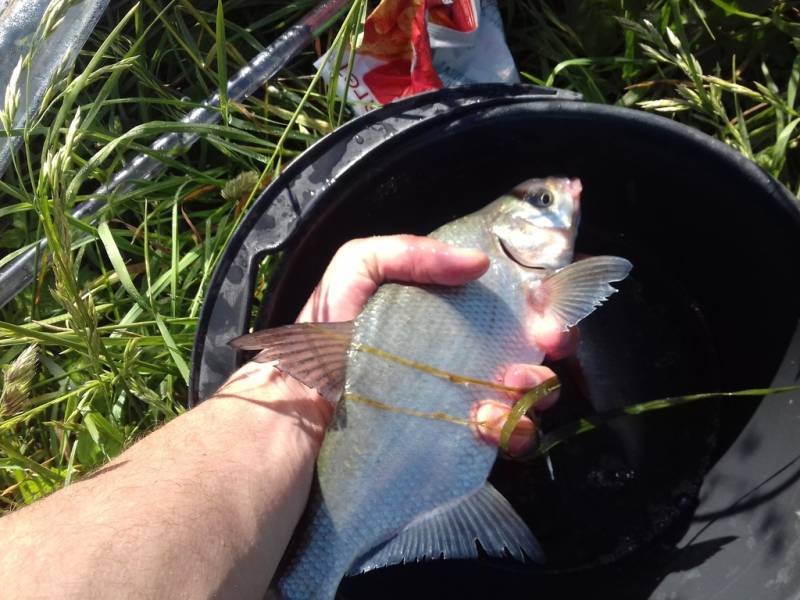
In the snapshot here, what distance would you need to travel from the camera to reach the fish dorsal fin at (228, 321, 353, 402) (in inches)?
52.0

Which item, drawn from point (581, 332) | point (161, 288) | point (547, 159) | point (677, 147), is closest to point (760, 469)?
point (581, 332)

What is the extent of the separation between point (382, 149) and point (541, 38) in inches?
29.5

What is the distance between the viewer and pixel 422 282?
4.97 ft

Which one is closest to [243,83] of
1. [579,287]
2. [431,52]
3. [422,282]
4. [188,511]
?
[431,52]

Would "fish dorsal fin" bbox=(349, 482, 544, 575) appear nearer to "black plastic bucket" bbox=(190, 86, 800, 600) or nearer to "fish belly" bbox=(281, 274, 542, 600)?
"fish belly" bbox=(281, 274, 542, 600)

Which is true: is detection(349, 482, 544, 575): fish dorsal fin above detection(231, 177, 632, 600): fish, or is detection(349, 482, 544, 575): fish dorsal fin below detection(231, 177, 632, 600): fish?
below

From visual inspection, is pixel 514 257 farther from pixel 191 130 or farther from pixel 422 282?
pixel 191 130

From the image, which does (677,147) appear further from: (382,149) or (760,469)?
(760,469)

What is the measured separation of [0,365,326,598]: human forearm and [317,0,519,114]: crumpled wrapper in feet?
2.78

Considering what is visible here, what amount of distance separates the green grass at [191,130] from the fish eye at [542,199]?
45cm

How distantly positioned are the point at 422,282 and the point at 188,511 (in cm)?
63

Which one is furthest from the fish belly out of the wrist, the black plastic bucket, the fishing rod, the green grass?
the fishing rod

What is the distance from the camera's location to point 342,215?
171cm

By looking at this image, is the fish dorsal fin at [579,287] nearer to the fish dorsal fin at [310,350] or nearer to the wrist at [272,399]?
the fish dorsal fin at [310,350]
